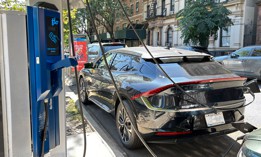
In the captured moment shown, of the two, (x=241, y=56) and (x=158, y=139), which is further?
(x=241, y=56)

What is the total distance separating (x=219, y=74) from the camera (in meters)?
3.79

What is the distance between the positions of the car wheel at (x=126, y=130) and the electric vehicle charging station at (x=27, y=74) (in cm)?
196

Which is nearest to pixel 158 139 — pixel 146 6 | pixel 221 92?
pixel 221 92

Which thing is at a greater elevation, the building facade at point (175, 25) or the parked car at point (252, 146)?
the building facade at point (175, 25)

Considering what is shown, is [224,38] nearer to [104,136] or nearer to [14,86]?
[104,136]

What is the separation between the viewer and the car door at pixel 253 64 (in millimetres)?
9852

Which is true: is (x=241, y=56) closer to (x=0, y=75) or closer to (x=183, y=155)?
(x=183, y=155)

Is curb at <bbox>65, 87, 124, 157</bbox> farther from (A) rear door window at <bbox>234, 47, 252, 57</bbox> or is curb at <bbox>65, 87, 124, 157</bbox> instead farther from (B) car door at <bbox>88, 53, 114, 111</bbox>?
(A) rear door window at <bbox>234, 47, 252, 57</bbox>

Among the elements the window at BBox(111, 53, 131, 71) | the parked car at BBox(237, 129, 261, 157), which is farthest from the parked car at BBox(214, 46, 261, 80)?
the parked car at BBox(237, 129, 261, 157)

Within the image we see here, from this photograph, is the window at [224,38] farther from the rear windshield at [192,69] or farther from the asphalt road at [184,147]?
the rear windshield at [192,69]

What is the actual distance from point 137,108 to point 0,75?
6.92ft

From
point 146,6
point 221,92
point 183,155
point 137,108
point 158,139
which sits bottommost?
point 183,155

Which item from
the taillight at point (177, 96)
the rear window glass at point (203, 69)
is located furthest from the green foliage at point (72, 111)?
the rear window glass at point (203, 69)

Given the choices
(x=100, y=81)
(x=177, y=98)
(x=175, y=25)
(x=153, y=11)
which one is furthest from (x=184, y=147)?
(x=153, y=11)
